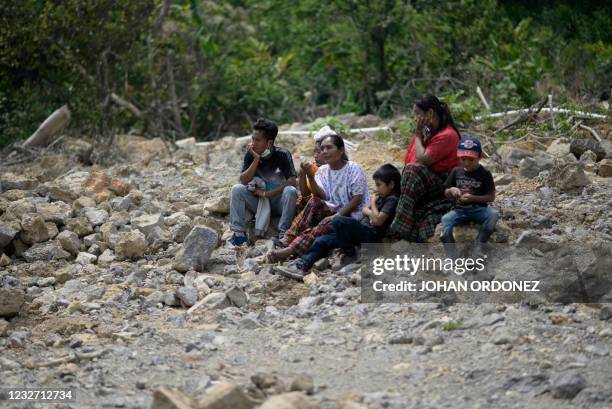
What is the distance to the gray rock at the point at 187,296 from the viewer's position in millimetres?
6547

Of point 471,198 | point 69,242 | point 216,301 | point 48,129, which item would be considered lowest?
point 216,301

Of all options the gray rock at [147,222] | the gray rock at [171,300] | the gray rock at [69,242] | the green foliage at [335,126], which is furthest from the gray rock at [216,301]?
the green foliage at [335,126]

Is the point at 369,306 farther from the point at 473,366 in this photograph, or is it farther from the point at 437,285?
the point at 473,366

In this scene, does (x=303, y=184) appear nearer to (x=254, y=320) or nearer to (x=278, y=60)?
(x=254, y=320)

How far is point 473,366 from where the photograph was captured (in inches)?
199

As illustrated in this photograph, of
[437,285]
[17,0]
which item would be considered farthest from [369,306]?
[17,0]

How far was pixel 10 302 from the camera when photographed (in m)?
6.42

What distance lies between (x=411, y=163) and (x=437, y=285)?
976mm

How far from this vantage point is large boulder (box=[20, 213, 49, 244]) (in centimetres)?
809

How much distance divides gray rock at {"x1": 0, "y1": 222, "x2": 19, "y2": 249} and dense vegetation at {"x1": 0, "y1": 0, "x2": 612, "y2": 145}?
5635mm

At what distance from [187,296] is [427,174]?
1826 millimetres

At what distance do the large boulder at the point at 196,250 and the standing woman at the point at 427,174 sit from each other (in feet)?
4.52

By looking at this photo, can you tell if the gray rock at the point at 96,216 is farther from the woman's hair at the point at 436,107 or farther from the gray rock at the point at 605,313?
the gray rock at the point at 605,313

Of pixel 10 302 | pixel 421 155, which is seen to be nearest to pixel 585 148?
pixel 421 155
